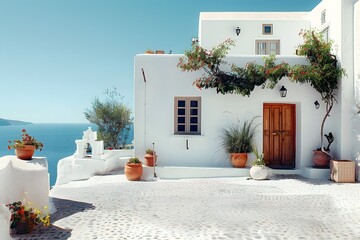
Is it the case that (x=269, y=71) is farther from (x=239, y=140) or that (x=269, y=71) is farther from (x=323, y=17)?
(x=323, y=17)

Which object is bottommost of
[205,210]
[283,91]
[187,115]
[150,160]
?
[205,210]

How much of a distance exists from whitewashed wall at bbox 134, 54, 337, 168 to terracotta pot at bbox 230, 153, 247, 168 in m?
0.40

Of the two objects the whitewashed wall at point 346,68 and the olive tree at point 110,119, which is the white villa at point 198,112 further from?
the olive tree at point 110,119

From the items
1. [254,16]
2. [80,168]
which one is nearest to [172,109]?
[80,168]

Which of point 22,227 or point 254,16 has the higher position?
point 254,16

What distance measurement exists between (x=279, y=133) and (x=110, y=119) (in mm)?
7766

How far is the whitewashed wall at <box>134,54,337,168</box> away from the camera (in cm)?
1109

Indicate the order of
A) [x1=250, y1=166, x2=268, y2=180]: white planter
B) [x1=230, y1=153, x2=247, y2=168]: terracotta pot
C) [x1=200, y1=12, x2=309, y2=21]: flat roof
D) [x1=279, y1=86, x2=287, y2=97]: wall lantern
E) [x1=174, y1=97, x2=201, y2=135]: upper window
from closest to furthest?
[x1=250, y1=166, x2=268, y2=180]: white planter < [x1=230, y1=153, x2=247, y2=168]: terracotta pot < [x1=279, y1=86, x2=287, y2=97]: wall lantern < [x1=174, y1=97, x2=201, y2=135]: upper window < [x1=200, y1=12, x2=309, y2=21]: flat roof

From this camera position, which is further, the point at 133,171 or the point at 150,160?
the point at 150,160

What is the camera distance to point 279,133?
1156 cm

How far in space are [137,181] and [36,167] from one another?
14.3ft

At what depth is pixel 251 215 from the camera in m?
6.45

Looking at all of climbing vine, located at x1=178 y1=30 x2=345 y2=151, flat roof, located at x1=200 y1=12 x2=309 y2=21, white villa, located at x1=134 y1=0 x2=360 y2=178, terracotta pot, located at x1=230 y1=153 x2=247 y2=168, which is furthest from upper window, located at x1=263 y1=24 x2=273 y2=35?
terracotta pot, located at x1=230 y1=153 x2=247 y2=168

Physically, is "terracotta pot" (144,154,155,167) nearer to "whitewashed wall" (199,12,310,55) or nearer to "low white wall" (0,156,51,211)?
"low white wall" (0,156,51,211)
